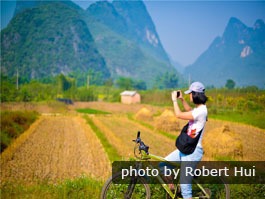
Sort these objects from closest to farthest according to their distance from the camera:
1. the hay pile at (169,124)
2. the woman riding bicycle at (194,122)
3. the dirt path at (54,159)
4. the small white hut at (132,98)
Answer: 1. the woman riding bicycle at (194,122)
2. the dirt path at (54,159)
3. the hay pile at (169,124)
4. the small white hut at (132,98)

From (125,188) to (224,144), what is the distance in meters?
3.76

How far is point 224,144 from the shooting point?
691 centimetres

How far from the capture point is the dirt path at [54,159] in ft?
28.1

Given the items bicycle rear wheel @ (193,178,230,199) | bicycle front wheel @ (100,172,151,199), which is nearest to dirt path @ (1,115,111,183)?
bicycle front wheel @ (100,172,151,199)

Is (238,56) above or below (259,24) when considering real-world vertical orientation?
below

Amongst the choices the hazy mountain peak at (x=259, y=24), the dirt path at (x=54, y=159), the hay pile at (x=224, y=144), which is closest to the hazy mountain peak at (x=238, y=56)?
the hazy mountain peak at (x=259, y=24)

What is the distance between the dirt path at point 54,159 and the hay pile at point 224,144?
Result: 7.92 feet

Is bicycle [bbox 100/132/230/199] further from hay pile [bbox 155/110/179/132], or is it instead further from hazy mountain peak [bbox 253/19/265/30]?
hay pile [bbox 155/110/179/132]

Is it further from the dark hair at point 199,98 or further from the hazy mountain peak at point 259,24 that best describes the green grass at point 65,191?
the hazy mountain peak at point 259,24

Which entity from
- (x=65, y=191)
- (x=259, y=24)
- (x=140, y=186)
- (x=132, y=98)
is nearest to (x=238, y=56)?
(x=259, y=24)

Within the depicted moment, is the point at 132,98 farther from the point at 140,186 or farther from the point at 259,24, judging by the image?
the point at 140,186

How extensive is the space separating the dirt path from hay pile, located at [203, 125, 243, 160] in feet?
7.92

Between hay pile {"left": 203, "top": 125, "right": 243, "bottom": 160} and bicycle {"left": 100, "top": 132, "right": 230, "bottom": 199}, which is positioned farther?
hay pile {"left": 203, "top": 125, "right": 243, "bottom": 160}

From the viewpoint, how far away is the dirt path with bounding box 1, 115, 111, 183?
28.1ft
